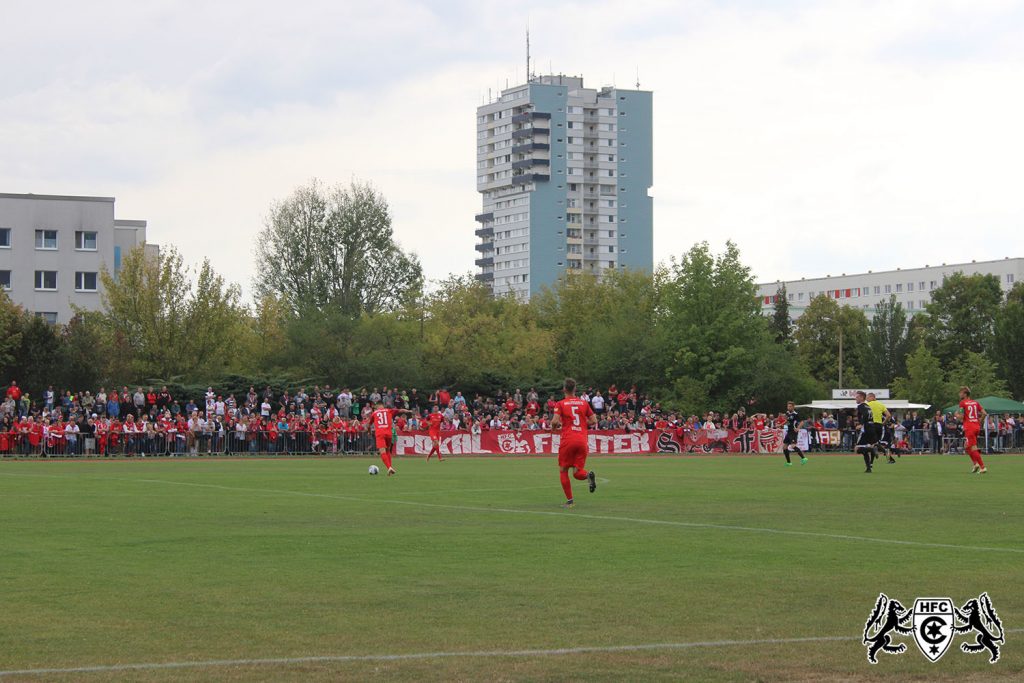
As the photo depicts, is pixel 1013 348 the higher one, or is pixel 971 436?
pixel 1013 348

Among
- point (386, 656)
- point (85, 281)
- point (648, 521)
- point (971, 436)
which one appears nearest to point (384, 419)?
point (971, 436)

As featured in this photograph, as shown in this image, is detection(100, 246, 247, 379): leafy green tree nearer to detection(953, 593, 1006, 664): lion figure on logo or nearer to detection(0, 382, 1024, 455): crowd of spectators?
detection(0, 382, 1024, 455): crowd of spectators

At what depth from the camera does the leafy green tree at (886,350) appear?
121 metres

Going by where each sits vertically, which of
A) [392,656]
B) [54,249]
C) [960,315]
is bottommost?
[392,656]

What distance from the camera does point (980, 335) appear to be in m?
120

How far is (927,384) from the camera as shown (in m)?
96.3

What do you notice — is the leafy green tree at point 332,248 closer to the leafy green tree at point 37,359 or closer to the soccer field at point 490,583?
the leafy green tree at point 37,359

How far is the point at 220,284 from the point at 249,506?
56.7m

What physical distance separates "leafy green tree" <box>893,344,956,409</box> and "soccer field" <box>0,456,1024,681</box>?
246ft

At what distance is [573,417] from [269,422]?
3549 centimetres

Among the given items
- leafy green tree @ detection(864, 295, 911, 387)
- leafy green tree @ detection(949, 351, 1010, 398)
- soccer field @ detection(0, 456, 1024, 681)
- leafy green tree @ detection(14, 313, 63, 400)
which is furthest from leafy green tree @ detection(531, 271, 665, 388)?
soccer field @ detection(0, 456, 1024, 681)

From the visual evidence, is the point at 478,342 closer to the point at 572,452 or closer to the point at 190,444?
the point at 190,444

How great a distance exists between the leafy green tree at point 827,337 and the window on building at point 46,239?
67688 millimetres

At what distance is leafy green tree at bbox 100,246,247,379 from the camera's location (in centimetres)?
7512
